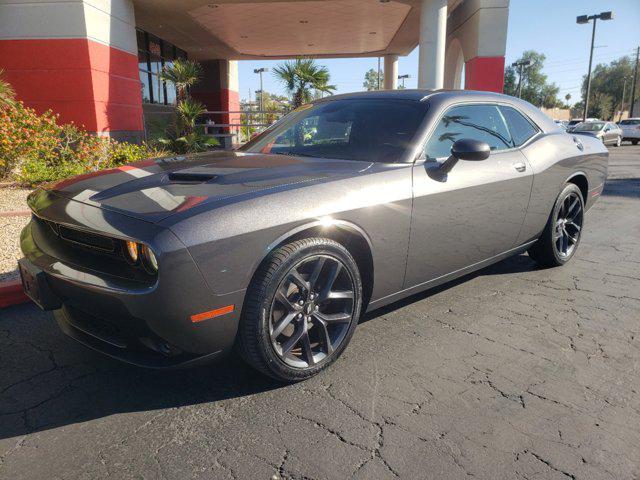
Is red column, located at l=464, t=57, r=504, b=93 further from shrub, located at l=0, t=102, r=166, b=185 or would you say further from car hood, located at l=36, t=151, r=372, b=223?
car hood, located at l=36, t=151, r=372, b=223

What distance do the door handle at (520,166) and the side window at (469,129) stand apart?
0.17 metres

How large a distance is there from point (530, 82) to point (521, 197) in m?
93.8

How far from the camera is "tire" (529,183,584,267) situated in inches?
167

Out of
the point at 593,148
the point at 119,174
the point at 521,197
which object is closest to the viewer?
the point at 119,174

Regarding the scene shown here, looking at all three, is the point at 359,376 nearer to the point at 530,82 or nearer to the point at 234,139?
the point at 234,139

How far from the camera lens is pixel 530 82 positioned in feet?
282

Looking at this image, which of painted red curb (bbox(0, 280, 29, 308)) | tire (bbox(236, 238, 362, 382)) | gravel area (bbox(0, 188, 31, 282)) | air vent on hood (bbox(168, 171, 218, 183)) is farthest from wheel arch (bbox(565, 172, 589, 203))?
gravel area (bbox(0, 188, 31, 282))

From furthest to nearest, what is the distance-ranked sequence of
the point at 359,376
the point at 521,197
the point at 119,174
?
the point at 521,197 → the point at 119,174 → the point at 359,376

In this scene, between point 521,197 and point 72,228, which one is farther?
point 521,197

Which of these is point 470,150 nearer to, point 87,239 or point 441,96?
point 441,96

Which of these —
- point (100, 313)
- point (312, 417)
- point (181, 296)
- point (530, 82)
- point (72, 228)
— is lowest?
point (312, 417)

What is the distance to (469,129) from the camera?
350 cm

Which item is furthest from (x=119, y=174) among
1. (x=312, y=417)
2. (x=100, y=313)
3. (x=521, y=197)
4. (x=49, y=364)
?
(x=521, y=197)

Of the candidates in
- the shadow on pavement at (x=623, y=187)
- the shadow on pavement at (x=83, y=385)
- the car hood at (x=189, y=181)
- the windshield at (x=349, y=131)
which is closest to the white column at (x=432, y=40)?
the shadow on pavement at (x=623, y=187)
